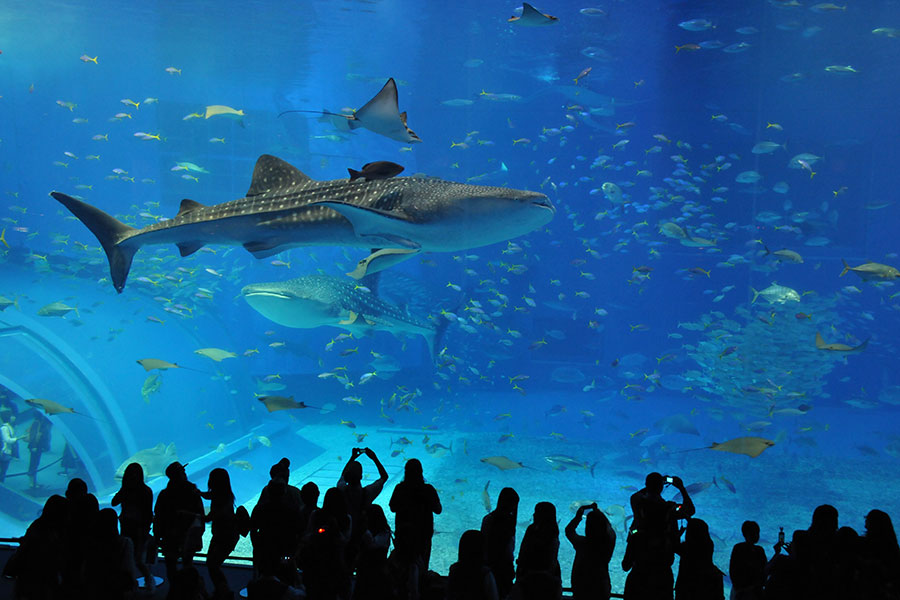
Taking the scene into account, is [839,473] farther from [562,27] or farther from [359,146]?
[359,146]

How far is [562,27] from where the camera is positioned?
1786cm

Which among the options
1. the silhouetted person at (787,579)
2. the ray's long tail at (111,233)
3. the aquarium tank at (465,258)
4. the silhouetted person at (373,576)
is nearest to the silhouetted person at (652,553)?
the silhouetted person at (787,579)

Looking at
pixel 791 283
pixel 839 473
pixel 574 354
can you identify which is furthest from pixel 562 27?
pixel 791 283

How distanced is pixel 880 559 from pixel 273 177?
182 inches

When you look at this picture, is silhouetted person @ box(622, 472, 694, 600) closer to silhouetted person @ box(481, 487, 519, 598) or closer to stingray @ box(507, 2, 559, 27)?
silhouetted person @ box(481, 487, 519, 598)

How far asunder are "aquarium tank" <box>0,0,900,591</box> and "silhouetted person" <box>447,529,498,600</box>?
7.51ft

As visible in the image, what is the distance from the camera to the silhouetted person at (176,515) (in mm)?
2828

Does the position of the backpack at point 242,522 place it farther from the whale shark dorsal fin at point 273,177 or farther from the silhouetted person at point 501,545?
the whale shark dorsal fin at point 273,177

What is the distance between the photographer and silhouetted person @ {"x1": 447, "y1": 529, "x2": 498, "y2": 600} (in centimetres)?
209

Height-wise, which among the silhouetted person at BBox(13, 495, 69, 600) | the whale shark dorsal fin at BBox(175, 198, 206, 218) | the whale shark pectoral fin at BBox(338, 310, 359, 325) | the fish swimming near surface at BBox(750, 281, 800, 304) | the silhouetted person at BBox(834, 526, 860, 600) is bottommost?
the silhouetted person at BBox(13, 495, 69, 600)

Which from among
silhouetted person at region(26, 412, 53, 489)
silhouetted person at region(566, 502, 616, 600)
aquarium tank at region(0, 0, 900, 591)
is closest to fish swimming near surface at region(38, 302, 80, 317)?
aquarium tank at region(0, 0, 900, 591)

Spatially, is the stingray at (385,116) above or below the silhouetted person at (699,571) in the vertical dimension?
above

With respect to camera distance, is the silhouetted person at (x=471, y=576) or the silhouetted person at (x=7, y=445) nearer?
the silhouetted person at (x=471, y=576)

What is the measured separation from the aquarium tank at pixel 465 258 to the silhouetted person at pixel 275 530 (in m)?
1.83
